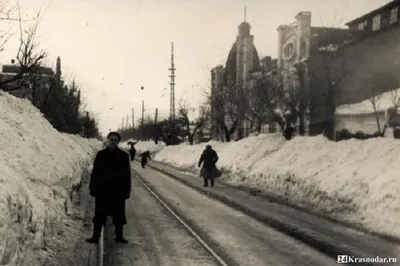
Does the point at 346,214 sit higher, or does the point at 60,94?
the point at 60,94

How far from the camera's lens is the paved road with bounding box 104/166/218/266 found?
7.04 metres

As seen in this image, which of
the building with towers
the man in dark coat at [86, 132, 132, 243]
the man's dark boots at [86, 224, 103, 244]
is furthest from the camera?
the building with towers

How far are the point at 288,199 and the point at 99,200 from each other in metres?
8.20

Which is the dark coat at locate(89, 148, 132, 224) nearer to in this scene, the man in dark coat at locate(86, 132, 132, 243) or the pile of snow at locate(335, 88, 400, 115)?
the man in dark coat at locate(86, 132, 132, 243)

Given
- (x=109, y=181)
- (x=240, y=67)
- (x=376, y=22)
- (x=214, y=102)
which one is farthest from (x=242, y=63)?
(x=109, y=181)

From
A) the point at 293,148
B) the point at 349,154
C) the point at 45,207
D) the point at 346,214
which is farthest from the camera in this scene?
the point at 293,148

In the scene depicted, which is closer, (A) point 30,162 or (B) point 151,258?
(B) point 151,258

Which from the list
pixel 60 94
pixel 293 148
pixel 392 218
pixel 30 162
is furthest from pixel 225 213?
pixel 60 94

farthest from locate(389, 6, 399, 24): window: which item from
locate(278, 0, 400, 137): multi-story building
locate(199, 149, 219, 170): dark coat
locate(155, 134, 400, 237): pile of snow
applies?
locate(199, 149, 219, 170): dark coat

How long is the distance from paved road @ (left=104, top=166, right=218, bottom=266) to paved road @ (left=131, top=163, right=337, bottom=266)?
0.13 metres

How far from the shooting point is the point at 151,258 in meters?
7.20

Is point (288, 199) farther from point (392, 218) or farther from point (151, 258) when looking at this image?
point (151, 258)

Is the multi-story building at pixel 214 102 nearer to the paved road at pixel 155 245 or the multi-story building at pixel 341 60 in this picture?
the multi-story building at pixel 341 60

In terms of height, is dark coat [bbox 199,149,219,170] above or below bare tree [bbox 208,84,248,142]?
below
